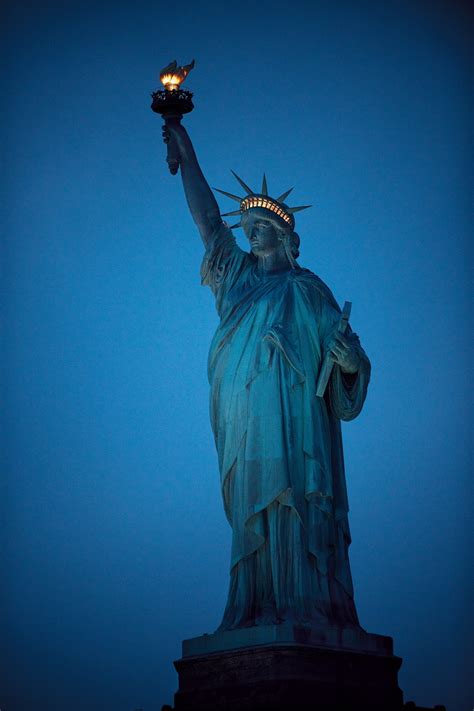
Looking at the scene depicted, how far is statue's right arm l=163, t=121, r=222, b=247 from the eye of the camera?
16672mm

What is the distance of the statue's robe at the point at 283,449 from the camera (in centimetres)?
1462

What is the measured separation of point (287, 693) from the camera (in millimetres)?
13422

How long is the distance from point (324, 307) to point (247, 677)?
469cm

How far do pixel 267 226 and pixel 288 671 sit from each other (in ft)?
19.0

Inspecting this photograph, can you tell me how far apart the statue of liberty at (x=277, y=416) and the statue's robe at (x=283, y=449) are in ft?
0.05

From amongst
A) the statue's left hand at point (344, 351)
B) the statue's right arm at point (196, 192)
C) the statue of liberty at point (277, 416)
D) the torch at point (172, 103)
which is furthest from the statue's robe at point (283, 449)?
the torch at point (172, 103)

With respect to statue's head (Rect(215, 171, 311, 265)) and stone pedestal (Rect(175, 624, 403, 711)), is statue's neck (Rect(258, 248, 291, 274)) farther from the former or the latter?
stone pedestal (Rect(175, 624, 403, 711))

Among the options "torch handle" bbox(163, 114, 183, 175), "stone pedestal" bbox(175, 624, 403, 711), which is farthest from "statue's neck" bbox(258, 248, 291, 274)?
"stone pedestal" bbox(175, 624, 403, 711)

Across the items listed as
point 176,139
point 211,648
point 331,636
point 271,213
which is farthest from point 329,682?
point 176,139

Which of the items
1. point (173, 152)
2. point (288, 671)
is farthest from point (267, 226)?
point (288, 671)

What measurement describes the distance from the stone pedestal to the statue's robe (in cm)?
35

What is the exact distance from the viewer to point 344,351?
15.1m

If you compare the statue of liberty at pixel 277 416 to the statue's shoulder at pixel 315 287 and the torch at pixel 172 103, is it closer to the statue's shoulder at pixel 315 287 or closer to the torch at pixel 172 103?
the statue's shoulder at pixel 315 287

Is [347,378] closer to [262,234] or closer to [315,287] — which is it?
[315,287]
